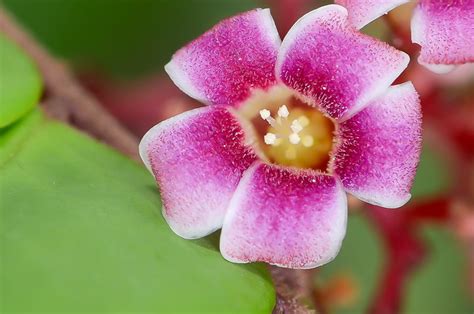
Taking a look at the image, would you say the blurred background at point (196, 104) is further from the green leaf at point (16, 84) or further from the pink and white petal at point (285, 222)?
the pink and white petal at point (285, 222)

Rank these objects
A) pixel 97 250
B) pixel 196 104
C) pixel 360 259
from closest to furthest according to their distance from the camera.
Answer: pixel 97 250, pixel 196 104, pixel 360 259

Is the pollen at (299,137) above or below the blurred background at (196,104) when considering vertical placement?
above

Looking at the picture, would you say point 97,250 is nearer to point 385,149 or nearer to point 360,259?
point 385,149

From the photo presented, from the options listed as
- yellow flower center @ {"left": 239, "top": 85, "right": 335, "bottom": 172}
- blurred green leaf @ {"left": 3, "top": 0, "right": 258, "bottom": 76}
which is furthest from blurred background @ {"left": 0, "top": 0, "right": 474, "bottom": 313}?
yellow flower center @ {"left": 239, "top": 85, "right": 335, "bottom": 172}

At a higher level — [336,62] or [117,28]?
[336,62]

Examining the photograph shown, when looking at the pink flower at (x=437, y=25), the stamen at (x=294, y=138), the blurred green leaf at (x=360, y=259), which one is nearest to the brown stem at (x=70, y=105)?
the stamen at (x=294, y=138)

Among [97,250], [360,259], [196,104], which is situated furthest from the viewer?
[360,259]

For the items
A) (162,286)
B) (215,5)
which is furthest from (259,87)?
(215,5)

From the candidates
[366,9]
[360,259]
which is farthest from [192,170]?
[360,259]
